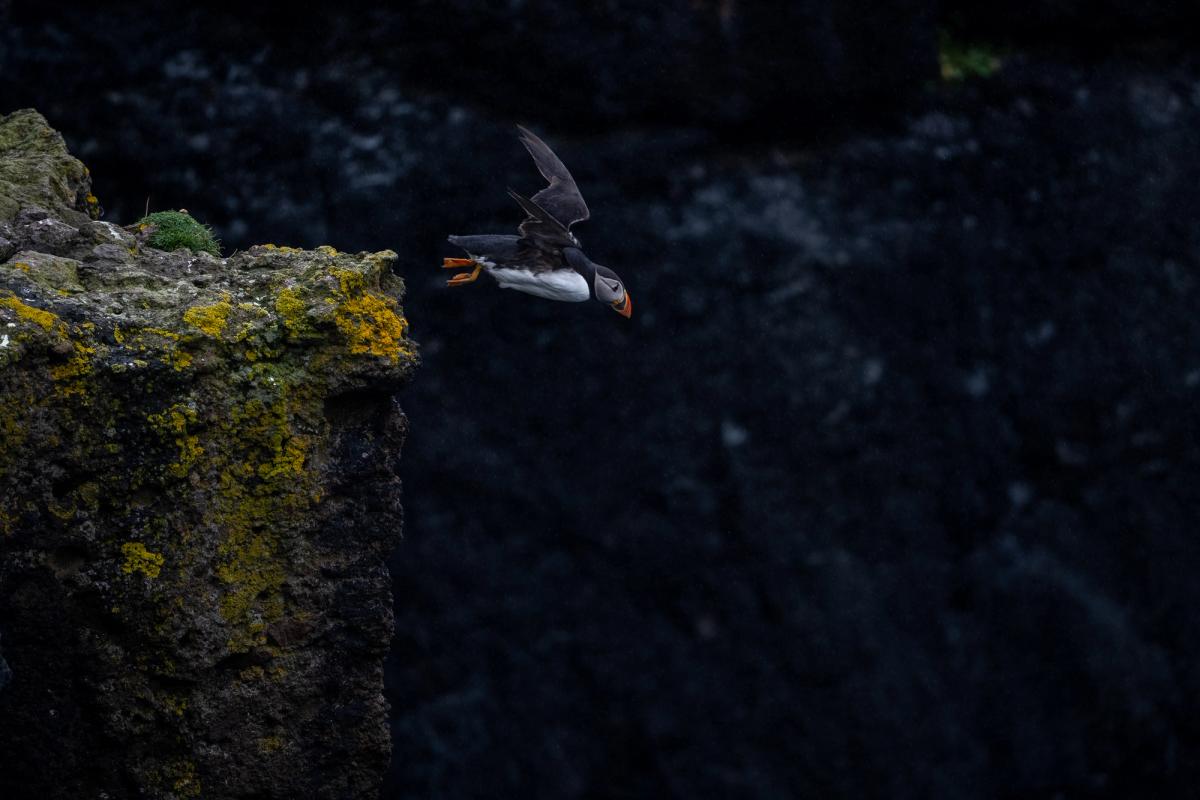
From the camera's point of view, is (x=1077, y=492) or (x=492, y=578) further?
(x=1077, y=492)

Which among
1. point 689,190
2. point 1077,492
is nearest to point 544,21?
point 689,190

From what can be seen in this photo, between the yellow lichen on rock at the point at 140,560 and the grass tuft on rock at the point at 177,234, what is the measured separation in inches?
54.0

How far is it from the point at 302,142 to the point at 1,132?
20.7 feet

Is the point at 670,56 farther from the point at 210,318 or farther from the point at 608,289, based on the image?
the point at 210,318

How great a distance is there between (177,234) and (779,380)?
8.29m

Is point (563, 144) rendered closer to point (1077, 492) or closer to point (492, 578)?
point (492, 578)

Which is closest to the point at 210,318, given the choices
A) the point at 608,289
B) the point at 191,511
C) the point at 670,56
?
the point at 191,511

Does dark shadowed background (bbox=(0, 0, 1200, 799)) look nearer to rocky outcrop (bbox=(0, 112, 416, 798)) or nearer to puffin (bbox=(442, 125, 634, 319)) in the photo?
puffin (bbox=(442, 125, 634, 319))

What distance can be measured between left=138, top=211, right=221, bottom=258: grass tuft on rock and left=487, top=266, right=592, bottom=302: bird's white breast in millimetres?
1869

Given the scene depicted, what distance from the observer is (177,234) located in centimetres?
499

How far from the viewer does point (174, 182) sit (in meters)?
11.1

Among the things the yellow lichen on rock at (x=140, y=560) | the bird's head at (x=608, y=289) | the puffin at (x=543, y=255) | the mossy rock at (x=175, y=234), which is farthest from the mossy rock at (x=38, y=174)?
the bird's head at (x=608, y=289)

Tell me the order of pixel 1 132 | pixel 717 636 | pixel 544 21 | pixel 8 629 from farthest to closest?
pixel 717 636 < pixel 544 21 < pixel 1 132 < pixel 8 629

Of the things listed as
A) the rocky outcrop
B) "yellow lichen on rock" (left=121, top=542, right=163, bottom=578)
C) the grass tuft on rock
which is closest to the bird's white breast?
the grass tuft on rock
